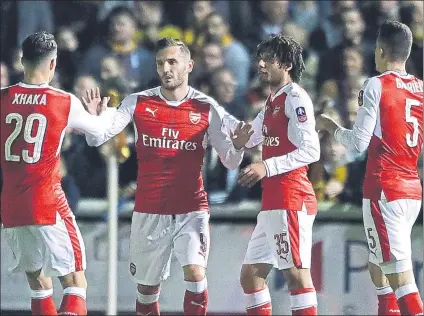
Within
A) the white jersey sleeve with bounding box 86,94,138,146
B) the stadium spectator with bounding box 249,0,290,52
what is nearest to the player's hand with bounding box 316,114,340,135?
the white jersey sleeve with bounding box 86,94,138,146

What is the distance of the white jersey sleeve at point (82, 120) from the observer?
9.98 m

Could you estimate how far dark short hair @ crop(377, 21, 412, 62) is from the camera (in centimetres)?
1014

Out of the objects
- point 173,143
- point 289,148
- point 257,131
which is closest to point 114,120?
point 173,143

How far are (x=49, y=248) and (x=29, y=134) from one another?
0.80 meters

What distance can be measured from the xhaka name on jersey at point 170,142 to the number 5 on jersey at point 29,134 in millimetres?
950

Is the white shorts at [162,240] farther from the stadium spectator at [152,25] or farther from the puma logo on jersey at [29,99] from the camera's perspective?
the stadium spectator at [152,25]

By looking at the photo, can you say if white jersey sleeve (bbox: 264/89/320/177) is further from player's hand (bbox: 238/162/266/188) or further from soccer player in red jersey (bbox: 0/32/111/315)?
soccer player in red jersey (bbox: 0/32/111/315)

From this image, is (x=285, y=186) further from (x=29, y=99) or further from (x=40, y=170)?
(x=29, y=99)

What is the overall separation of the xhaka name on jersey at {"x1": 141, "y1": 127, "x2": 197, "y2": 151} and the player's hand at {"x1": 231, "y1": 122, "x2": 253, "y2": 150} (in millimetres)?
364

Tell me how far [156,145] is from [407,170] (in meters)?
1.84

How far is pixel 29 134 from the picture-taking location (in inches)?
390

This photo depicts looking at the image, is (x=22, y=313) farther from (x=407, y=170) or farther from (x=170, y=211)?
(x=407, y=170)

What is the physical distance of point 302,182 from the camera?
33.8ft

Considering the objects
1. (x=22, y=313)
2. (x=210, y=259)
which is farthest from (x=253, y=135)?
(x=22, y=313)
